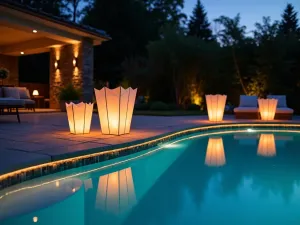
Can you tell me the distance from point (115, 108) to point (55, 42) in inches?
285

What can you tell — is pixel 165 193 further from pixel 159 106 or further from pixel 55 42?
pixel 159 106

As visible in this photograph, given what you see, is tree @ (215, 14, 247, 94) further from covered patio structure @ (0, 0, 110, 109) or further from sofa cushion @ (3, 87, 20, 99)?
sofa cushion @ (3, 87, 20, 99)

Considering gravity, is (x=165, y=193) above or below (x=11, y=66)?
below

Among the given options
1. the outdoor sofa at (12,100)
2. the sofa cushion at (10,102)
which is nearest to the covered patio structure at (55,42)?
the outdoor sofa at (12,100)

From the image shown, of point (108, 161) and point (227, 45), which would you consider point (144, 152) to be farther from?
point (227, 45)

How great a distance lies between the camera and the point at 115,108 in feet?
14.8

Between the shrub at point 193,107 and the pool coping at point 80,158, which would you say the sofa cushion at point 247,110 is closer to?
the shrub at point 193,107

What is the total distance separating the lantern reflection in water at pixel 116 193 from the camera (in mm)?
2243

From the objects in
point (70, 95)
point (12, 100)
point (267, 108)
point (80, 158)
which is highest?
point (70, 95)

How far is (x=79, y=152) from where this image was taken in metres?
3.25

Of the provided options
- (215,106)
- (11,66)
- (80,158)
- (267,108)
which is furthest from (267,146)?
(11,66)

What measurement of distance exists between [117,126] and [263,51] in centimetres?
837

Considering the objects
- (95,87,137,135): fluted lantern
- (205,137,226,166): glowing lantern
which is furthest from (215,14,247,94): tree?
(95,87,137,135): fluted lantern

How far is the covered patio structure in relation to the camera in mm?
8453
